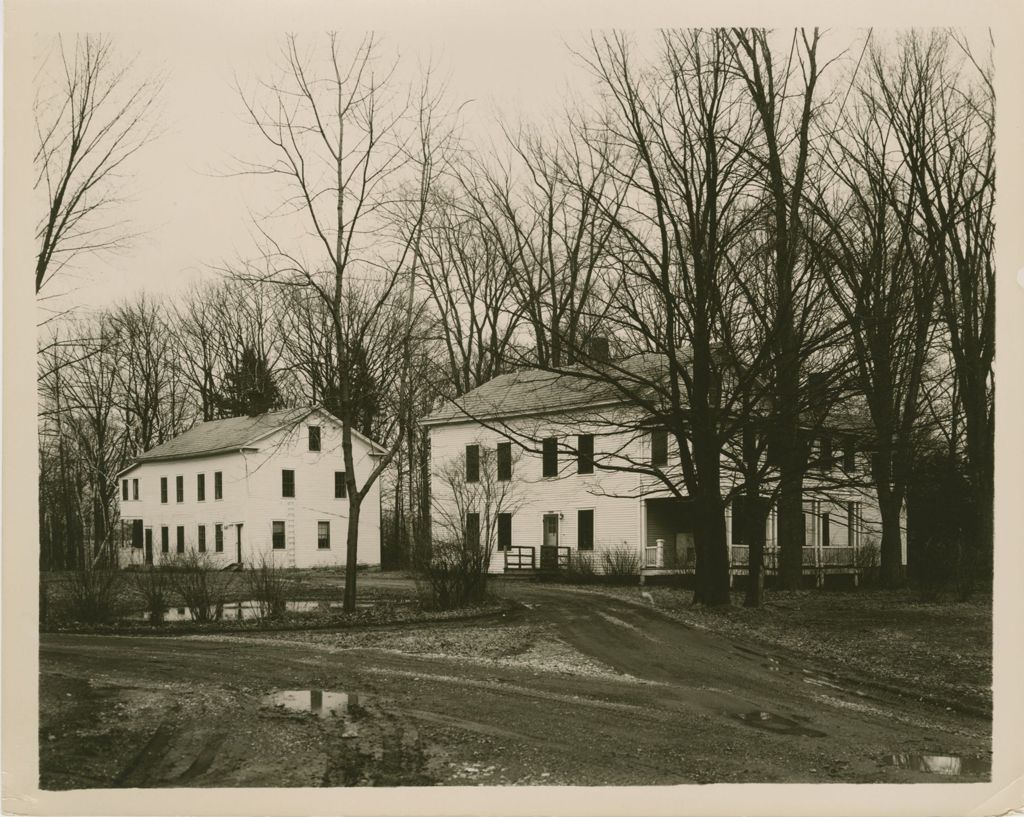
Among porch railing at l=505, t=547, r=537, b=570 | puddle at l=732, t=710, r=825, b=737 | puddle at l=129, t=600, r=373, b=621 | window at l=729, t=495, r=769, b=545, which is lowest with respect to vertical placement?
porch railing at l=505, t=547, r=537, b=570

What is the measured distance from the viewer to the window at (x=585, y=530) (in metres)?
29.2

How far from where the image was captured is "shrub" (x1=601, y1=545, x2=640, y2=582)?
2627 centimetres

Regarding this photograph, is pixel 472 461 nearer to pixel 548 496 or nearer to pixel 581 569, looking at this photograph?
pixel 548 496

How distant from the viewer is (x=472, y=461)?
30.3 metres

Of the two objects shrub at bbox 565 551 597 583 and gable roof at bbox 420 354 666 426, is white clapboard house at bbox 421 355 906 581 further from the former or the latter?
shrub at bbox 565 551 597 583

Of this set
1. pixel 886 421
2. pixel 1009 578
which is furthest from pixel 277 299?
pixel 1009 578

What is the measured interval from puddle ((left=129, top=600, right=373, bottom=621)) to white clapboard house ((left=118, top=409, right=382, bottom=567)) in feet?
5.36

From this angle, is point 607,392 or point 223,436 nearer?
point 607,392

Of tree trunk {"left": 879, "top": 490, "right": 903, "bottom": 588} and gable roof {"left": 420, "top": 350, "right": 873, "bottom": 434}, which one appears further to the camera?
tree trunk {"left": 879, "top": 490, "right": 903, "bottom": 588}

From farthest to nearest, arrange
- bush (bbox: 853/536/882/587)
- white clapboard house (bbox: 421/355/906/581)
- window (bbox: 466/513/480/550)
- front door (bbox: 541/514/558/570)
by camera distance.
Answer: front door (bbox: 541/514/558/570), white clapboard house (bbox: 421/355/906/581), bush (bbox: 853/536/882/587), window (bbox: 466/513/480/550)

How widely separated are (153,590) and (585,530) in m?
16.6

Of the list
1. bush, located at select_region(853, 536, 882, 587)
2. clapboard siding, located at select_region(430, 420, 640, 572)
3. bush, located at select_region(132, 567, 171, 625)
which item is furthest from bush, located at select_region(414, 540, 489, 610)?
bush, located at select_region(853, 536, 882, 587)

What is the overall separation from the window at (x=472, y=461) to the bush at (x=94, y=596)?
1586 cm

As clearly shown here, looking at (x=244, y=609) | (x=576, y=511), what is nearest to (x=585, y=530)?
(x=576, y=511)
